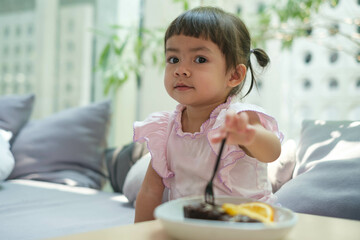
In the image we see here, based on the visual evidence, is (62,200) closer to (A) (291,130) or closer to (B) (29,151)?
(B) (29,151)

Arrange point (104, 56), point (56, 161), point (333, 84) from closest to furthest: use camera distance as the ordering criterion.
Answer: point (56, 161), point (104, 56), point (333, 84)

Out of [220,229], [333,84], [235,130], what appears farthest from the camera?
[333,84]

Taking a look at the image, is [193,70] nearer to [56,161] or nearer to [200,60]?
[200,60]

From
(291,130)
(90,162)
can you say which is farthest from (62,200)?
(291,130)

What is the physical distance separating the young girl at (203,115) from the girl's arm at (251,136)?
65 millimetres

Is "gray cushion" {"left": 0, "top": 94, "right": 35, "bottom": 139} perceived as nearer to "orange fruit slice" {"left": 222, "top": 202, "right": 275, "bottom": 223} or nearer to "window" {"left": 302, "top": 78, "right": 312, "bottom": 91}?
"orange fruit slice" {"left": 222, "top": 202, "right": 275, "bottom": 223}

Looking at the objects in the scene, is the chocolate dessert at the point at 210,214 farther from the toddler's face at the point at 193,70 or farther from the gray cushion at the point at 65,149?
the gray cushion at the point at 65,149

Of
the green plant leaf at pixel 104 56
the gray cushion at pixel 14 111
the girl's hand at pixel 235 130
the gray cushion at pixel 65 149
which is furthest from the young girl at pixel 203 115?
Result: the green plant leaf at pixel 104 56

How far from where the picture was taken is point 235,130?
2.23ft

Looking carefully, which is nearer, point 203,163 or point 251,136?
point 251,136

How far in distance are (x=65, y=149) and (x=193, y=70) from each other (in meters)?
1.38

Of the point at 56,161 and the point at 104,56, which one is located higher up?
the point at 104,56

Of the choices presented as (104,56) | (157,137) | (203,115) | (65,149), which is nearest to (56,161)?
(65,149)

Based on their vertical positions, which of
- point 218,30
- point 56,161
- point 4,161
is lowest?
point 56,161
